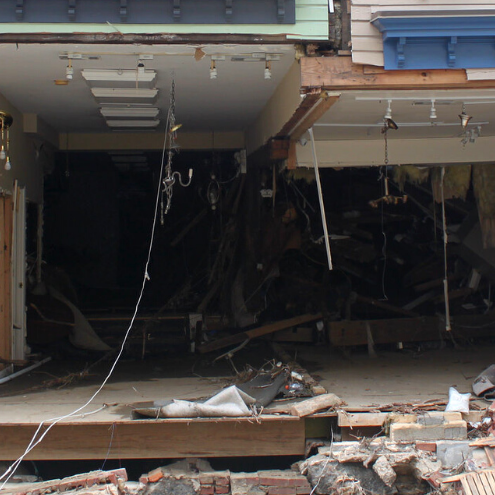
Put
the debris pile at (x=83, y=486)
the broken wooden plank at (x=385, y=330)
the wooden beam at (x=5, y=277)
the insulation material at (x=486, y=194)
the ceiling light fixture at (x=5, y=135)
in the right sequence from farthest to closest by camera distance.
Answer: the broken wooden plank at (x=385, y=330) < the insulation material at (x=486, y=194) < the wooden beam at (x=5, y=277) < the ceiling light fixture at (x=5, y=135) < the debris pile at (x=83, y=486)

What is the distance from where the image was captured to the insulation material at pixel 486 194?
8305mm

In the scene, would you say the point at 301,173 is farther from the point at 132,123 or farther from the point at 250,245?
Result: the point at 132,123

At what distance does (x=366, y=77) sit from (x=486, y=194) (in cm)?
373

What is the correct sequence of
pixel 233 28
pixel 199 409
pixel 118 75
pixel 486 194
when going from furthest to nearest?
1. pixel 486 194
2. pixel 118 75
3. pixel 199 409
4. pixel 233 28

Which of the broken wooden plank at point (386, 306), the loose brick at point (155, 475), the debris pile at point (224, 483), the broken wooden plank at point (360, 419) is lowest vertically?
the debris pile at point (224, 483)

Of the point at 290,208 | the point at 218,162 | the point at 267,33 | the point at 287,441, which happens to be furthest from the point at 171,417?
the point at 218,162

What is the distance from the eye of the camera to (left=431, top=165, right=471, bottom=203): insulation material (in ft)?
27.8

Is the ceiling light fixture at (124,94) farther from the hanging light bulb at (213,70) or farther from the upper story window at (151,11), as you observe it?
the upper story window at (151,11)

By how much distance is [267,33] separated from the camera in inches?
210

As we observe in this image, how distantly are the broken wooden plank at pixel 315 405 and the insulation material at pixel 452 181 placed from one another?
13.6 feet

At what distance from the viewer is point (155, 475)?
17.1 feet

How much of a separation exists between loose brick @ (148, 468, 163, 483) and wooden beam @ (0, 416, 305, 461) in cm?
17

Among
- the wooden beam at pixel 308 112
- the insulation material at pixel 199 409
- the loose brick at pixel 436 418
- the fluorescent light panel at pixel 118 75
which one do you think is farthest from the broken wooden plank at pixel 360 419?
the fluorescent light panel at pixel 118 75

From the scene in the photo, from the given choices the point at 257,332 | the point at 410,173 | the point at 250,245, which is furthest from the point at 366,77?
the point at 250,245
